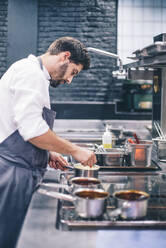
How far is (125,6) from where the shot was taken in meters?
5.77

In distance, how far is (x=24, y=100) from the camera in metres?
1.73

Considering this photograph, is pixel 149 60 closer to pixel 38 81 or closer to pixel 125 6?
pixel 38 81

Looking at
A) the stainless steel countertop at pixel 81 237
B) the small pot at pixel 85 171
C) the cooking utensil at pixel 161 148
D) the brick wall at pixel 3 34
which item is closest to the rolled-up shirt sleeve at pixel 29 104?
the small pot at pixel 85 171

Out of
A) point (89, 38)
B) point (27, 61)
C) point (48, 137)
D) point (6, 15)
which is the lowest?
point (48, 137)

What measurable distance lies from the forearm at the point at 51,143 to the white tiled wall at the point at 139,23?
422cm

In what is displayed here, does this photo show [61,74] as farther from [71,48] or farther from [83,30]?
[83,30]

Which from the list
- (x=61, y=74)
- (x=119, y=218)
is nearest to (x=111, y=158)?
(x=61, y=74)

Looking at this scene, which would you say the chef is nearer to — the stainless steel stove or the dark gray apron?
the dark gray apron

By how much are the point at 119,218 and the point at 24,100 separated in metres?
0.77

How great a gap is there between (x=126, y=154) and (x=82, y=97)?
3.65 m

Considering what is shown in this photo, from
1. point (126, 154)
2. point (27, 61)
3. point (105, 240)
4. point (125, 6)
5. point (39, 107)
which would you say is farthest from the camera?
point (125, 6)

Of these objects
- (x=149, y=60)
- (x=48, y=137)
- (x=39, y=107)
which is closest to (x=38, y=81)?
(x=39, y=107)

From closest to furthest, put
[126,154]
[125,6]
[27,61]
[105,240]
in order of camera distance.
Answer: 1. [105,240]
2. [27,61]
3. [126,154]
4. [125,6]

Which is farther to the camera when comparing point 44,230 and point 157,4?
point 157,4
